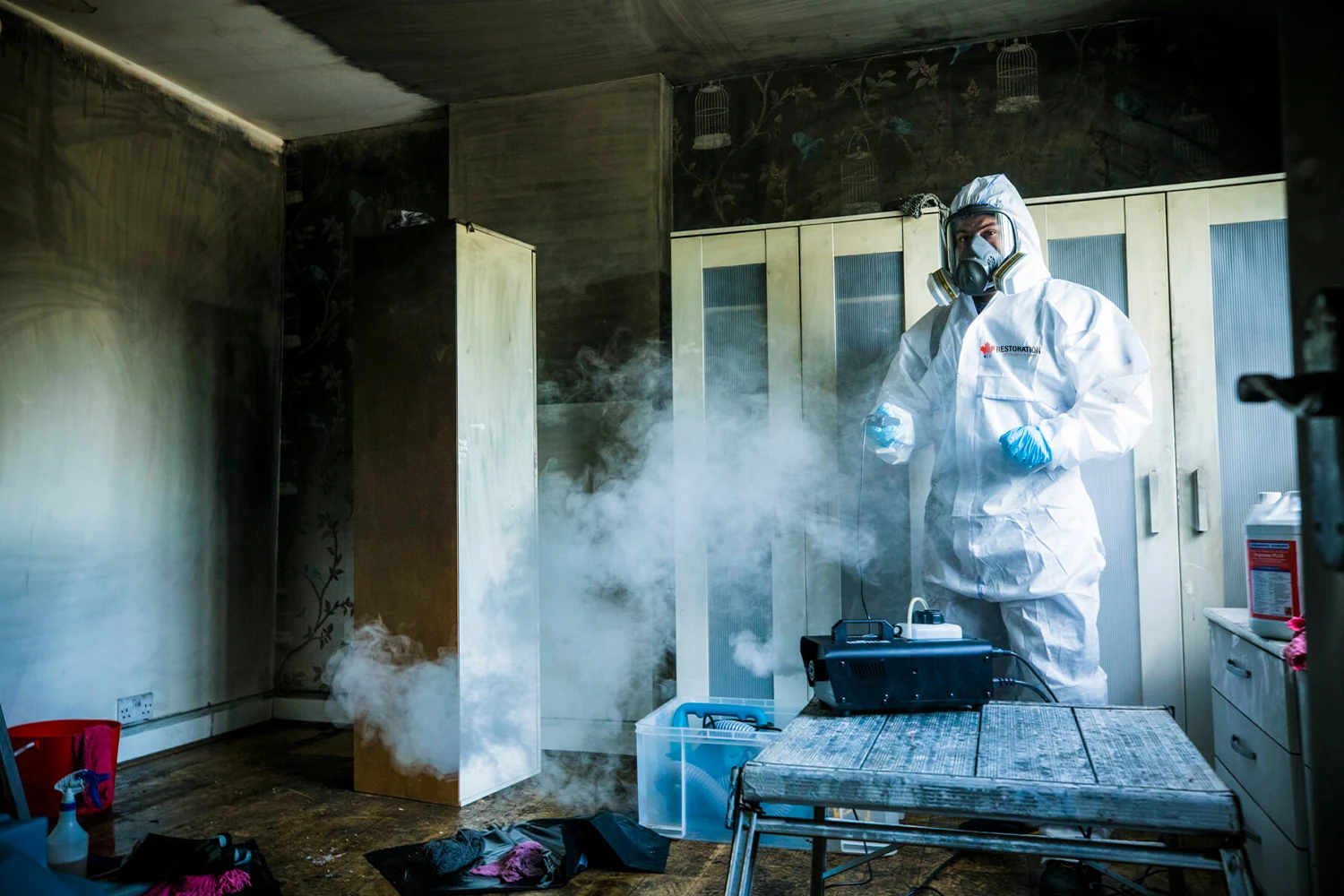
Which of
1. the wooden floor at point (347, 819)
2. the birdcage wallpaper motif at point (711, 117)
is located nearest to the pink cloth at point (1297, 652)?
the wooden floor at point (347, 819)

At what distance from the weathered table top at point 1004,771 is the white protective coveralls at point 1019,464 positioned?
89 cm

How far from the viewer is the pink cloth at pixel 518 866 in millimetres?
2059

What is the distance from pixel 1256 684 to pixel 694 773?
1280 mm

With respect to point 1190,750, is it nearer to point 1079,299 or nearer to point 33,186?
point 1079,299

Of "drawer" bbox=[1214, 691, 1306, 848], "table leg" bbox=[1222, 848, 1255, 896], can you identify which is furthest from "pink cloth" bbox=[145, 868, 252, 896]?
"drawer" bbox=[1214, 691, 1306, 848]

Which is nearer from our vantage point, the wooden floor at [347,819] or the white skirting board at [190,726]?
the wooden floor at [347,819]

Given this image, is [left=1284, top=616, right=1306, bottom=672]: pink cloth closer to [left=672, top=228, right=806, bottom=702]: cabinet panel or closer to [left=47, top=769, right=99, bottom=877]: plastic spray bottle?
[left=672, top=228, right=806, bottom=702]: cabinet panel

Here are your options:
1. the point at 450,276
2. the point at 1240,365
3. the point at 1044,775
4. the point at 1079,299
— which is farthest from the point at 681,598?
the point at 1044,775

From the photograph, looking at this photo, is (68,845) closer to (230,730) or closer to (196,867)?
(196,867)

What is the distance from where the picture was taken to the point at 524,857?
211 cm

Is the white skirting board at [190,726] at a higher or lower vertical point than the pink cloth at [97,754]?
lower

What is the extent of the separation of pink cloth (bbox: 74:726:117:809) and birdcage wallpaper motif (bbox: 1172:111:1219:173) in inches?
146

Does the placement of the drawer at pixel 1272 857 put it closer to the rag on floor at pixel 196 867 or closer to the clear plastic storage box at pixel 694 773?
the clear plastic storage box at pixel 694 773

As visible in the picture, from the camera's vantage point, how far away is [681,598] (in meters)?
2.97
